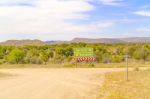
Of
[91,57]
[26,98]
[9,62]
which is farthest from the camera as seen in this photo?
[9,62]

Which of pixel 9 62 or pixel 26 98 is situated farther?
pixel 9 62

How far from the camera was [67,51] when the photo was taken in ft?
282

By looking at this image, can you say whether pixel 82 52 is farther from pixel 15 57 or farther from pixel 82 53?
pixel 15 57

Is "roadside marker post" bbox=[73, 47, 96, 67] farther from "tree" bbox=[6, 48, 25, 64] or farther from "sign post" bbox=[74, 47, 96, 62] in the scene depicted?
"tree" bbox=[6, 48, 25, 64]

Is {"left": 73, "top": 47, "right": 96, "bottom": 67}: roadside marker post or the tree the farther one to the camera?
the tree

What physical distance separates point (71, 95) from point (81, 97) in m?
0.93

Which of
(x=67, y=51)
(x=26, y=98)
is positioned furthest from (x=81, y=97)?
(x=67, y=51)

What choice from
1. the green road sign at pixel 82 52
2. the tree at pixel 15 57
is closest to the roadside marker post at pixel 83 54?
the green road sign at pixel 82 52

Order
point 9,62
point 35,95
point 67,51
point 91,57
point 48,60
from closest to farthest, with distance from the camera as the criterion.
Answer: point 35,95 < point 91,57 < point 9,62 < point 48,60 < point 67,51

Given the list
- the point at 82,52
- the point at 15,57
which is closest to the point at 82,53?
the point at 82,52

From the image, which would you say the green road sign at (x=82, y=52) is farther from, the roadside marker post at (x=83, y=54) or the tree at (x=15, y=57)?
the tree at (x=15, y=57)

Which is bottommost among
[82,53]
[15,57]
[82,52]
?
[15,57]

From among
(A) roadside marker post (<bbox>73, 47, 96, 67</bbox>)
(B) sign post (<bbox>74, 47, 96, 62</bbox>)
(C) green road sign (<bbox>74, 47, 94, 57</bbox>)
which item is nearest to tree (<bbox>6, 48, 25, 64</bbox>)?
(A) roadside marker post (<bbox>73, 47, 96, 67</bbox>)

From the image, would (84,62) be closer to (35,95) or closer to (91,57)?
(91,57)
